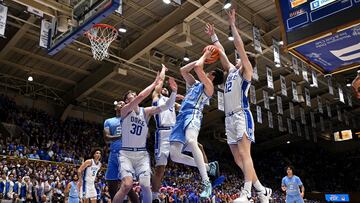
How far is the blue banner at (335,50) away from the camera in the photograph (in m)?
5.15

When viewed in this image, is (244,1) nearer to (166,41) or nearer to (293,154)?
(166,41)

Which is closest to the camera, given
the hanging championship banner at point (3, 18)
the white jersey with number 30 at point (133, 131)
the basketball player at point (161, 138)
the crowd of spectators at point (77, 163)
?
the white jersey with number 30 at point (133, 131)

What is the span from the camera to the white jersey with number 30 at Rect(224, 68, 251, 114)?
16.6 feet

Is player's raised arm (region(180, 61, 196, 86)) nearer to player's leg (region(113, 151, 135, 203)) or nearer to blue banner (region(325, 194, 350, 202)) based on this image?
player's leg (region(113, 151, 135, 203))

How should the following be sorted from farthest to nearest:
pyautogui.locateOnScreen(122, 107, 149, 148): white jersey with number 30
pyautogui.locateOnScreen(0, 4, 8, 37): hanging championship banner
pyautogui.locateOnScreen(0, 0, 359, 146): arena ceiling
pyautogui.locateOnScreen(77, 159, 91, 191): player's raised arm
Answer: pyautogui.locateOnScreen(0, 0, 359, 146): arena ceiling, pyautogui.locateOnScreen(0, 4, 8, 37): hanging championship banner, pyautogui.locateOnScreen(77, 159, 91, 191): player's raised arm, pyautogui.locateOnScreen(122, 107, 149, 148): white jersey with number 30

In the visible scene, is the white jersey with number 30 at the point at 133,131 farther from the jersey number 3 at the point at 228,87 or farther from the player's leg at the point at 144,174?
the jersey number 3 at the point at 228,87

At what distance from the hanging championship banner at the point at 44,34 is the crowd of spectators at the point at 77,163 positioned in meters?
5.19

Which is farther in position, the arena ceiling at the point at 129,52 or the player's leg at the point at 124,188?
the arena ceiling at the point at 129,52

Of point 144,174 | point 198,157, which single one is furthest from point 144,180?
point 198,157

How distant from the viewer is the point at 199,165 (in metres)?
5.08

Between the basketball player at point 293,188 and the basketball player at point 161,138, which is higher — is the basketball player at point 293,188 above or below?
below

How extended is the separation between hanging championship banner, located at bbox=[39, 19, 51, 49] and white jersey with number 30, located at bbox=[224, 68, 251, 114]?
9057mm

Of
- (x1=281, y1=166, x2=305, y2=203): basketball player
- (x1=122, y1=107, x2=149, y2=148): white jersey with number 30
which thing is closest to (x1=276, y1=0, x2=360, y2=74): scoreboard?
(x1=122, y1=107, x2=149, y2=148): white jersey with number 30

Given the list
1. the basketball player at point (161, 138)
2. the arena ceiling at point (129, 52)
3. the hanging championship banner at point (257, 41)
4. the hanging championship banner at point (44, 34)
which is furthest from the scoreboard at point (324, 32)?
the hanging championship banner at point (257, 41)
